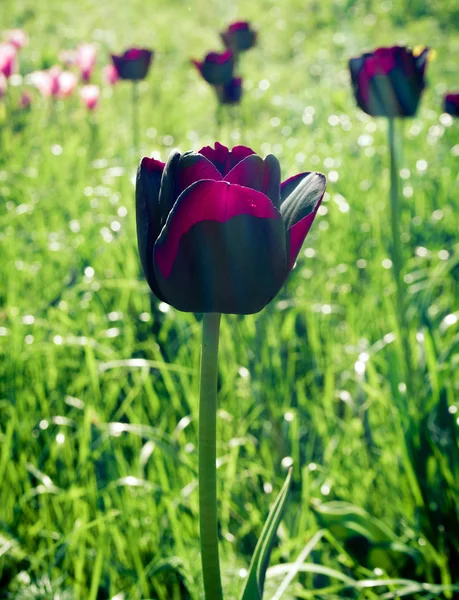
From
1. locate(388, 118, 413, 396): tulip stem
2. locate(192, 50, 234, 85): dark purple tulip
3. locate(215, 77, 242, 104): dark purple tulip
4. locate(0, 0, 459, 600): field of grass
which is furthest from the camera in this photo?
locate(215, 77, 242, 104): dark purple tulip

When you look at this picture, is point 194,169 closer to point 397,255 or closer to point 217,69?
point 397,255

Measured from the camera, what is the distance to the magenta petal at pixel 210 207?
539 mm

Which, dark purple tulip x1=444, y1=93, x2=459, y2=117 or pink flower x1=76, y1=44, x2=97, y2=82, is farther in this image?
pink flower x1=76, y1=44, x2=97, y2=82

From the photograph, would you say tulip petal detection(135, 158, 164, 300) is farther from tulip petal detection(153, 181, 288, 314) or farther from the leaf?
the leaf

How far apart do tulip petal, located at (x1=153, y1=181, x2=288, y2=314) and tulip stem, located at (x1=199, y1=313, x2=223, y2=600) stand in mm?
24

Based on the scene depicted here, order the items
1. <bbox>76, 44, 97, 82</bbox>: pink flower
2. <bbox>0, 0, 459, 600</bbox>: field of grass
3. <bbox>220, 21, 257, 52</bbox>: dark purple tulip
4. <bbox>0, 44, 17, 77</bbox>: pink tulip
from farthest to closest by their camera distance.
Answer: <bbox>76, 44, 97, 82</bbox>: pink flower, <bbox>0, 44, 17, 77</bbox>: pink tulip, <bbox>220, 21, 257, 52</bbox>: dark purple tulip, <bbox>0, 0, 459, 600</bbox>: field of grass

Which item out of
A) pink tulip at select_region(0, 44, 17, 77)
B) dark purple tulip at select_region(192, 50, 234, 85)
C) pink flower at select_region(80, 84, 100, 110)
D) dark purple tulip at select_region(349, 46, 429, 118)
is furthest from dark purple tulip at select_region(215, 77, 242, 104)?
pink tulip at select_region(0, 44, 17, 77)

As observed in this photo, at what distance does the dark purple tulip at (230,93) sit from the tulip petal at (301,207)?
63.0 inches

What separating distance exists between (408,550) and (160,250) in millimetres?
652

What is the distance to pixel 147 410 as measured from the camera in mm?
1438

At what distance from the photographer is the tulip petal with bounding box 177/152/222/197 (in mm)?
568

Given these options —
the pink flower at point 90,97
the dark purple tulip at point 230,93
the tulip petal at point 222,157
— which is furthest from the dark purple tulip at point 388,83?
the pink flower at point 90,97

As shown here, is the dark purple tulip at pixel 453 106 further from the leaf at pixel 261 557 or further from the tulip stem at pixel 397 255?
the leaf at pixel 261 557

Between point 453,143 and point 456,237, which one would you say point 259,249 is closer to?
point 456,237
